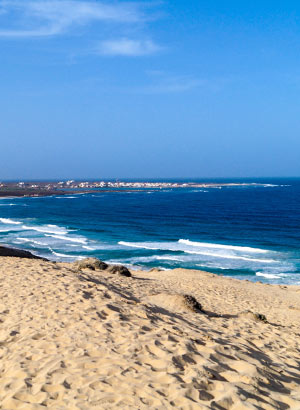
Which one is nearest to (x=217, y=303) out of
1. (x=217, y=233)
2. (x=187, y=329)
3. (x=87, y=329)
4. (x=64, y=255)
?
(x=187, y=329)

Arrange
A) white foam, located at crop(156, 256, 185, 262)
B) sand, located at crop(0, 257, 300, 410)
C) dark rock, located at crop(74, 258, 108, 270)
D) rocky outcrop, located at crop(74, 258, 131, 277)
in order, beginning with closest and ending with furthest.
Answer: sand, located at crop(0, 257, 300, 410) → rocky outcrop, located at crop(74, 258, 131, 277) → dark rock, located at crop(74, 258, 108, 270) → white foam, located at crop(156, 256, 185, 262)

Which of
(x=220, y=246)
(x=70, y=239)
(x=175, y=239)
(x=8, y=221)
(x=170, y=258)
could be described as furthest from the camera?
(x=8, y=221)

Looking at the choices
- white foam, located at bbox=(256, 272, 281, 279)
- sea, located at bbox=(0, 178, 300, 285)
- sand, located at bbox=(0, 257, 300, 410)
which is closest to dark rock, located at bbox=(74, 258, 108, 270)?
sand, located at bbox=(0, 257, 300, 410)

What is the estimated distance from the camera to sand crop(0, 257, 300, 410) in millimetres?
5082

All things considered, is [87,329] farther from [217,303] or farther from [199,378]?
[217,303]

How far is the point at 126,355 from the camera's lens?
251 inches

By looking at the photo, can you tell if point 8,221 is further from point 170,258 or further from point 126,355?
point 126,355

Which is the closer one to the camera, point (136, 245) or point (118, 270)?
point (118, 270)

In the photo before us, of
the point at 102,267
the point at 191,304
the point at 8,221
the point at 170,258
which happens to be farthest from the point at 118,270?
the point at 8,221

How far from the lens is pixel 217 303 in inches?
611

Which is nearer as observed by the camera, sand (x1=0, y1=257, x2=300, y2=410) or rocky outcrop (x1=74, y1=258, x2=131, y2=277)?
sand (x1=0, y1=257, x2=300, y2=410)

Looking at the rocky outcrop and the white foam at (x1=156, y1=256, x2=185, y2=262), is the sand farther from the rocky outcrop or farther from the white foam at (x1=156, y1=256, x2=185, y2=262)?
the white foam at (x1=156, y1=256, x2=185, y2=262)

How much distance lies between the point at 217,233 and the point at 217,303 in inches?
1131

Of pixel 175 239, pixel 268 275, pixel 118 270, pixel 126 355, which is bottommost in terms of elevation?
pixel 268 275
